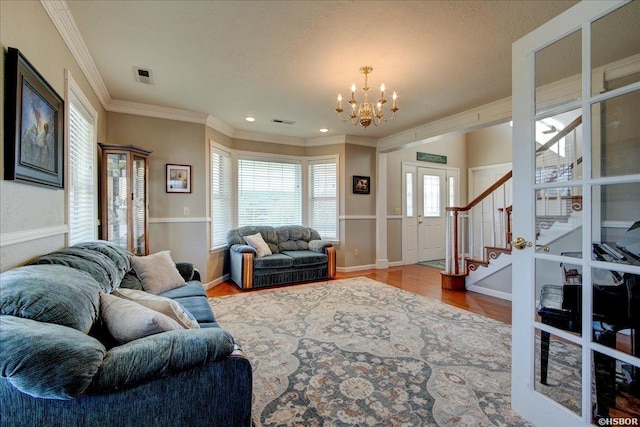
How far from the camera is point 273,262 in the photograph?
4.28m

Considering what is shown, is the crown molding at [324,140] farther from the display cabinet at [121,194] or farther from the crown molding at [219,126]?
the display cabinet at [121,194]

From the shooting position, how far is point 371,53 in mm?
2471

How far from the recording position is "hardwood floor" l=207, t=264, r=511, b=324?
10.9 feet

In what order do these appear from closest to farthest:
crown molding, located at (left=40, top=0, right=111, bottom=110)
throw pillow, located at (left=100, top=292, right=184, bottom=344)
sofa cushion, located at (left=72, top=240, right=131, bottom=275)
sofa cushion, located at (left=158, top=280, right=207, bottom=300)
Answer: throw pillow, located at (left=100, top=292, right=184, bottom=344)
crown molding, located at (left=40, top=0, right=111, bottom=110)
sofa cushion, located at (left=72, top=240, right=131, bottom=275)
sofa cushion, located at (left=158, top=280, right=207, bottom=300)

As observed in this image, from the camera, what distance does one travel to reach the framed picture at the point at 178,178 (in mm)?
3959

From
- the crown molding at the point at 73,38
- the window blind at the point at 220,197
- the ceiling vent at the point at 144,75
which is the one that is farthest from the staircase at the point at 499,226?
the window blind at the point at 220,197

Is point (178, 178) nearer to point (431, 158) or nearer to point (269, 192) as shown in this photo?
point (269, 192)

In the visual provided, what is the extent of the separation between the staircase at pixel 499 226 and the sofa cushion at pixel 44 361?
2.06 m

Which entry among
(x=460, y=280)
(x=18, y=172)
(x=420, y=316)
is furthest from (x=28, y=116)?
(x=460, y=280)

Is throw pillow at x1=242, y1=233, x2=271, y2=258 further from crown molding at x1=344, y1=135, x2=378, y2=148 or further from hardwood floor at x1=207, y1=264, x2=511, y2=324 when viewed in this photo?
crown molding at x1=344, y1=135, x2=378, y2=148

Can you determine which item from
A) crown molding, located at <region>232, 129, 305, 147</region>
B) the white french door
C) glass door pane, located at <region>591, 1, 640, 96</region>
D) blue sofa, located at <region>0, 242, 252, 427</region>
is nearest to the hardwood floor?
the white french door

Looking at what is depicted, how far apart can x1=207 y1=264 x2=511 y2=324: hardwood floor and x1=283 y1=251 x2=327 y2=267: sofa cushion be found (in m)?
0.54

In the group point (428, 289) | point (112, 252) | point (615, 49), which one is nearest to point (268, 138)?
point (112, 252)

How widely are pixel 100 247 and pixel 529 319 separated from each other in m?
2.91
